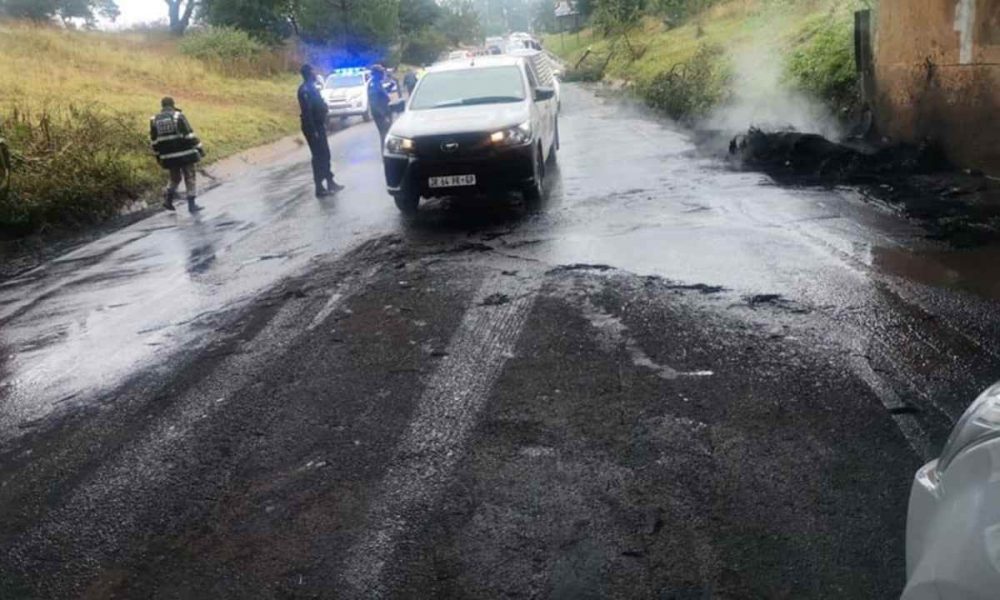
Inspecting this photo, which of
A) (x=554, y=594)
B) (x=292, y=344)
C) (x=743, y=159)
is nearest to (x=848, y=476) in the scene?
(x=554, y=594)

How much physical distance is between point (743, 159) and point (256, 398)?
980cm

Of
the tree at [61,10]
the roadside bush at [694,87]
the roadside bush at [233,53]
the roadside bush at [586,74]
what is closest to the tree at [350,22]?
the roadside bush at [233,53]

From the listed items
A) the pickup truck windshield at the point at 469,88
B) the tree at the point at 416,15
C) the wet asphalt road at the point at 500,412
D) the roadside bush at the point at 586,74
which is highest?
the tree at the point at 416,15

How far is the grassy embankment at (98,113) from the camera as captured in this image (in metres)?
12.3

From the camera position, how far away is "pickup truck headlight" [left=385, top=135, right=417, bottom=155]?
983cm

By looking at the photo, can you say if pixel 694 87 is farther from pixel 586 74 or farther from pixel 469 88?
pixel 586 74

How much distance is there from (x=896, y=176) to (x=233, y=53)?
122ft

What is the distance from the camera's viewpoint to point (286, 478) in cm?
402

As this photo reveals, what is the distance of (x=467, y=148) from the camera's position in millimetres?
9641

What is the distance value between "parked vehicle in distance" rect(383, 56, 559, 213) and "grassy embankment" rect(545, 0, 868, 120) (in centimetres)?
693

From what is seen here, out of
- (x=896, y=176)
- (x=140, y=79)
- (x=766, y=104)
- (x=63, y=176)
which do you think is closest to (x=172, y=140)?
(x=63, y=176)

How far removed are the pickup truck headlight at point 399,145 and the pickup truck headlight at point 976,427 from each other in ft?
27.0

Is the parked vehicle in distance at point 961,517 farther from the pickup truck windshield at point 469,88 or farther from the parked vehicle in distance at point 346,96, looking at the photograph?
the parked vehicle in distance at point 346,96

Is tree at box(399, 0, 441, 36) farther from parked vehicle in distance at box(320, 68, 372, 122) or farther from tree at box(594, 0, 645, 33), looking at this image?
parked vehicle in distance at box(320, 68, 372, 122)
